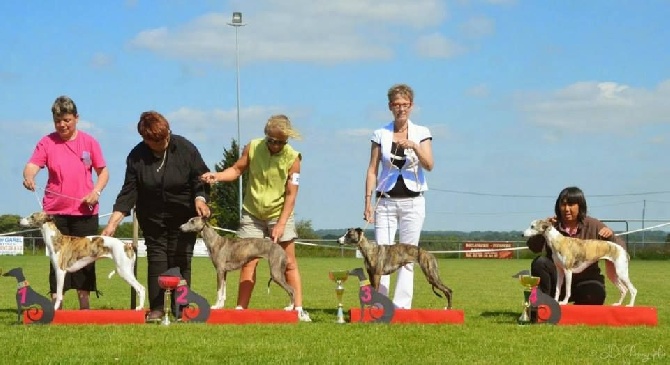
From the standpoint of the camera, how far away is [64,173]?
8.54 m

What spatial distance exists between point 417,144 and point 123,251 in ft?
9.42

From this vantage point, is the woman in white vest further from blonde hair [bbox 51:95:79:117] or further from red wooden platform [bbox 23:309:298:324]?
blonde hair [bbox 51:95:79:117]

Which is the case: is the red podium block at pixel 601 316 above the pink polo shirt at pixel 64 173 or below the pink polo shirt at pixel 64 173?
below

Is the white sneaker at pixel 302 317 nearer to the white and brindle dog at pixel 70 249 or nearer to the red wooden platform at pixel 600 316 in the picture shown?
the white and brindle dog at pixel 70 249

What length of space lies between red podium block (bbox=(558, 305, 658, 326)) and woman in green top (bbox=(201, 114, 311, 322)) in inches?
91.1

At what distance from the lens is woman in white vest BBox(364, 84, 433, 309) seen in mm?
8656

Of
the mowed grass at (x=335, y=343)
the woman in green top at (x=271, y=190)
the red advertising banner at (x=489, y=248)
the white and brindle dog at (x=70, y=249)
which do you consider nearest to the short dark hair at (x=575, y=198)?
the mowed grass at (x=335, y=343)

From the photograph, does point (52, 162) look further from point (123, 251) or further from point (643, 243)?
point (643, 243)

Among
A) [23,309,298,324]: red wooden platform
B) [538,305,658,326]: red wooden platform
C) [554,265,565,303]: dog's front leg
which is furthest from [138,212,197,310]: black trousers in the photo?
[554,265,565,303]: dog's front leg

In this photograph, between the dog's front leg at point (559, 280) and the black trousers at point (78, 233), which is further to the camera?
the dog's front leg at point (559, 280)

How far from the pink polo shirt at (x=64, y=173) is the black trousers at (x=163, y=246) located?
0.63 metres

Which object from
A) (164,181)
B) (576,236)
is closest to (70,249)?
(164,181)

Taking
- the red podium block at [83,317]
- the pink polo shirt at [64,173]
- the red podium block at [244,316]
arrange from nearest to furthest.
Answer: the red podium block at [83,317] < the red podium block at [244,316] < the pink polo shirt at [64,173]

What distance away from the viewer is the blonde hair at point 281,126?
816 centimetres
